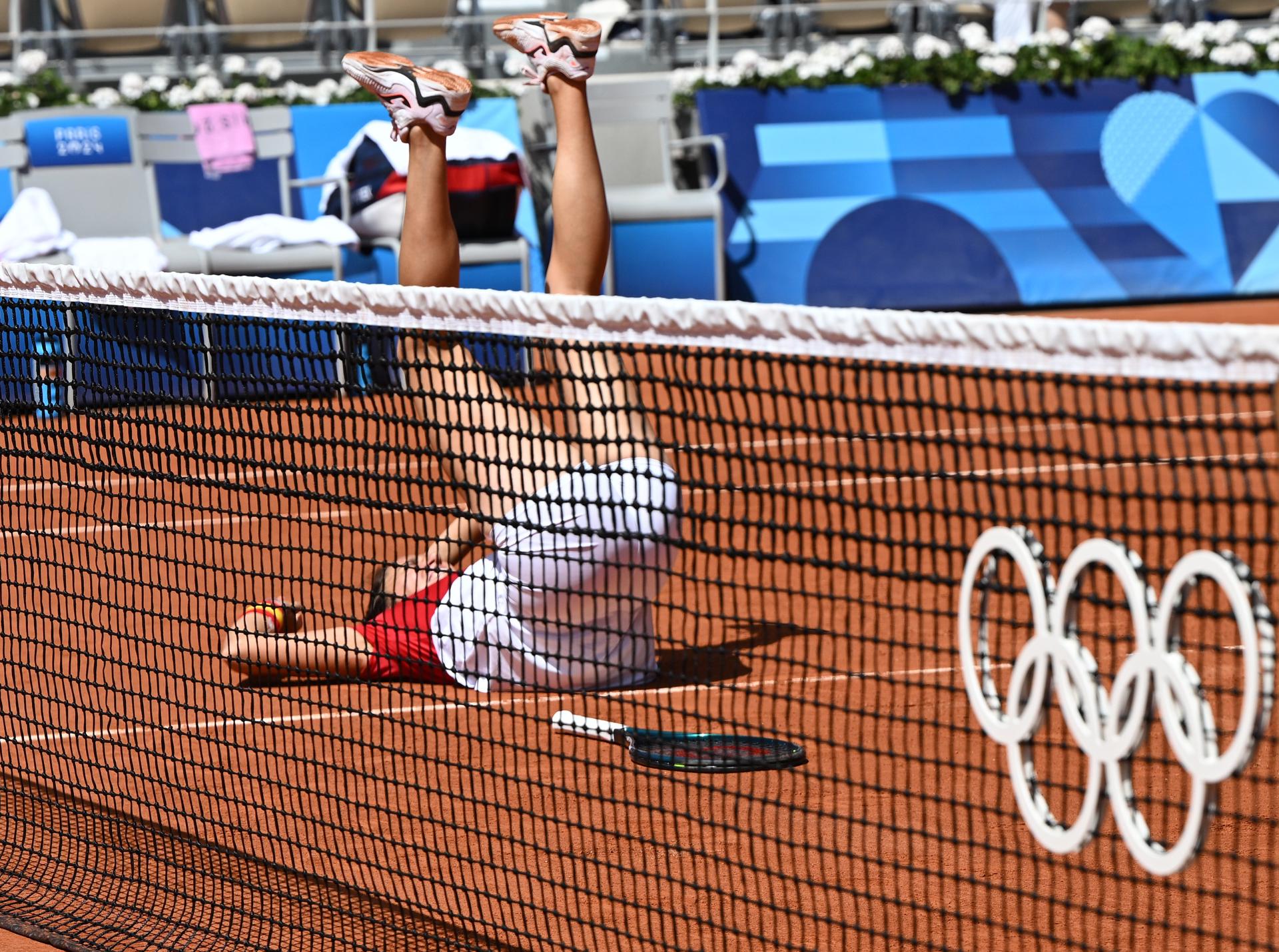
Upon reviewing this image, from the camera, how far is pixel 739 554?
2.78m

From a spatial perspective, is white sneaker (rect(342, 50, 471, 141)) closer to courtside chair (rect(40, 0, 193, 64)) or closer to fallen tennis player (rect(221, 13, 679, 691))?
fallen tennis player (rect(221, 13, 679, 691))

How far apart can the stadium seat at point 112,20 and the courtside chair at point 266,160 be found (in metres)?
2.85

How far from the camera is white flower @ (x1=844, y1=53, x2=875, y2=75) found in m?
12.4

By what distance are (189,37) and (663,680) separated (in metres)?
11.3

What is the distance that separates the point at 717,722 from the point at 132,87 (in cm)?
917

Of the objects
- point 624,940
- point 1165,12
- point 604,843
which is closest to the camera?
point 624,940

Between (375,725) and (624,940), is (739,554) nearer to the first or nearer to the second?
(624,940)

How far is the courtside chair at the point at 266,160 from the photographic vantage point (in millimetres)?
10406

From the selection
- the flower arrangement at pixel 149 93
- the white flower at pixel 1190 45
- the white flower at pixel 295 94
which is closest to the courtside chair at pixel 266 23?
the flower arrangement at pixel 149 93

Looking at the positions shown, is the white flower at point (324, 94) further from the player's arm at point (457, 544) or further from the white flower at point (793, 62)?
the player's arm at point (457, 544)

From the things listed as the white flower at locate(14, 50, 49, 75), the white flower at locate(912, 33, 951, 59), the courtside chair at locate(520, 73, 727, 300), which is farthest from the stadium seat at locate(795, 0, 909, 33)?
the white flower at locate(14, 50, 49, 75)

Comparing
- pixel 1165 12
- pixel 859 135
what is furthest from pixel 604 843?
pixel 1165 12

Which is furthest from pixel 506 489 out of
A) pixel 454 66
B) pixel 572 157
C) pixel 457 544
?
pixel 454 66

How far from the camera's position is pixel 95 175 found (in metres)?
11.0
